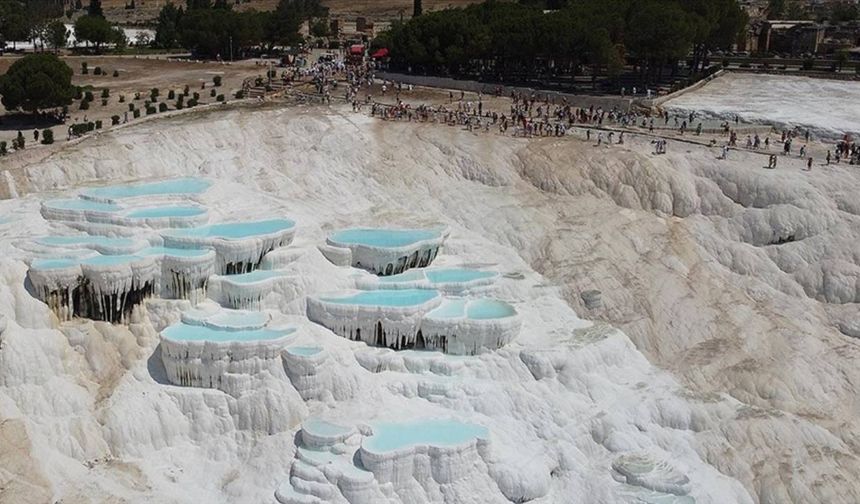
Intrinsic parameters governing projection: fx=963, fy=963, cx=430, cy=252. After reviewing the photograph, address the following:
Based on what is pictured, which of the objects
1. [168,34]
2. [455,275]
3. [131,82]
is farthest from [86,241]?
[168,34]

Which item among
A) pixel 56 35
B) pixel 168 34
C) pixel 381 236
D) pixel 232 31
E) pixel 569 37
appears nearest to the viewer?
pixel 381 236

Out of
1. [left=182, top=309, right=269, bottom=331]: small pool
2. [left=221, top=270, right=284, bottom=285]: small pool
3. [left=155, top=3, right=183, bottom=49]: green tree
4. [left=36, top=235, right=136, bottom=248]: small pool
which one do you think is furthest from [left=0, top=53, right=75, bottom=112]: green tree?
[left=155, top=3, right=183, bottom=49]: green tree

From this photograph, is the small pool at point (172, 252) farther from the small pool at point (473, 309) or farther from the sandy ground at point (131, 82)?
the sandy ground at point (131, 82)

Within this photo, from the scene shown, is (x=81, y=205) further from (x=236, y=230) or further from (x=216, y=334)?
(x=216, y=334)

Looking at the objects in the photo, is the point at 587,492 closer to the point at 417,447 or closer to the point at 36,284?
the point at 417,447

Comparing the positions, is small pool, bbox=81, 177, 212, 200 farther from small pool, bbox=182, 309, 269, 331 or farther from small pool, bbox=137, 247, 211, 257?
Answer: small pool, bbox=182, 309, 269, 331

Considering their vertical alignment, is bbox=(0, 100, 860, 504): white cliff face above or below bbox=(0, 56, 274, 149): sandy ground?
below
